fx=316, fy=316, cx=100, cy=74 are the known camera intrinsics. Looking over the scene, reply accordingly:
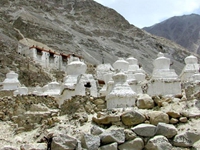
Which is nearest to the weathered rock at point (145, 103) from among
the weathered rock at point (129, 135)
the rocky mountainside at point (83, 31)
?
the weathered rock at point (129, 135)

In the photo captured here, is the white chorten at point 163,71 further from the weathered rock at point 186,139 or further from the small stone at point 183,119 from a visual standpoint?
the weathered rock at point 186,139

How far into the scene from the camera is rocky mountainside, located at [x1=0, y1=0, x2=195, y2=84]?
207 feet

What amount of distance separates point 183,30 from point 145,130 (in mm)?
98808

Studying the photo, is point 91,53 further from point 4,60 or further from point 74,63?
point 74,63

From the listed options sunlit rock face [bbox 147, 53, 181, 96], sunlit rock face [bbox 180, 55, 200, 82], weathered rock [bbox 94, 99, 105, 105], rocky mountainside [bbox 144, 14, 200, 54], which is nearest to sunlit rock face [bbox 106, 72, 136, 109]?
weathered rock [bbox 94, 99, 105, 105]

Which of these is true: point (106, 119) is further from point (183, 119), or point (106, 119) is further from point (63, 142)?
point (183, 119)

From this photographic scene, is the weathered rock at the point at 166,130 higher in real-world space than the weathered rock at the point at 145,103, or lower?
lower

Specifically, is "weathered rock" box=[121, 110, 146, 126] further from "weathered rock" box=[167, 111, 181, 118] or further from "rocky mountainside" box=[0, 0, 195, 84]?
"rocky mountainside" box=[0, 0, 195, 84]

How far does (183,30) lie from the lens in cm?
10062

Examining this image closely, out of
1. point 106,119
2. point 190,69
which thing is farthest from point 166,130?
point 190,69

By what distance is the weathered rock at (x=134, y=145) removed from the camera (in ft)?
20.5

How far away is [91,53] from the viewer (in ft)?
213

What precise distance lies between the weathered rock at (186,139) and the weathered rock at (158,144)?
0.22 m

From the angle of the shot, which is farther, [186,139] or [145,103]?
[145,103]
